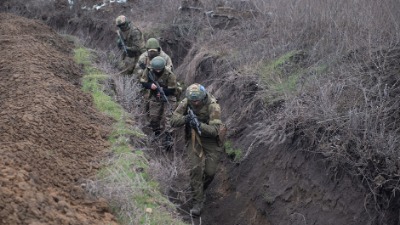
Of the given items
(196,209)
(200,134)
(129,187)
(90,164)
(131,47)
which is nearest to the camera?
(129,187)

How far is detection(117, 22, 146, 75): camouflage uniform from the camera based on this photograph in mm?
12820

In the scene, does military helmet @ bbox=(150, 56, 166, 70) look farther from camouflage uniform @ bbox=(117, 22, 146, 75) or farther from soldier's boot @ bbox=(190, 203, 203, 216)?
soldier's boot @ bbox=(190, 203, 203, 216)

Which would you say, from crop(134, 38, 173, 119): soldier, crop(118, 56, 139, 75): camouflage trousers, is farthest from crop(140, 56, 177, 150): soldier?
crop(118, 56, 139, 75): camouflage trousers

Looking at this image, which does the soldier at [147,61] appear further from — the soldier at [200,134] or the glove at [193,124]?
the glove at [193,124]

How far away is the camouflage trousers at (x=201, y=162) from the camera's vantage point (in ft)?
26.3

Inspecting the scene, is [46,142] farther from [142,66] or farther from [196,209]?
[142,66]

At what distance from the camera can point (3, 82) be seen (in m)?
9.30

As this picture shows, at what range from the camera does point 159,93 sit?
33.0 ft

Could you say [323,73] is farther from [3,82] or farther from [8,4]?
[8,4]

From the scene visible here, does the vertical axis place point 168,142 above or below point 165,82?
below

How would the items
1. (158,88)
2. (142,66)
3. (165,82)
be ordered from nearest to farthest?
(158,88) → (165,82) → (142,66)

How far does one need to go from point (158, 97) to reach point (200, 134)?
2517 millimetres

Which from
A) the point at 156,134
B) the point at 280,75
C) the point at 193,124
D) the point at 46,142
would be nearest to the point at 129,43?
the point at 156,134

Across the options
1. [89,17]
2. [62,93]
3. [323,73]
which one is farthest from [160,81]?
[89,17]
